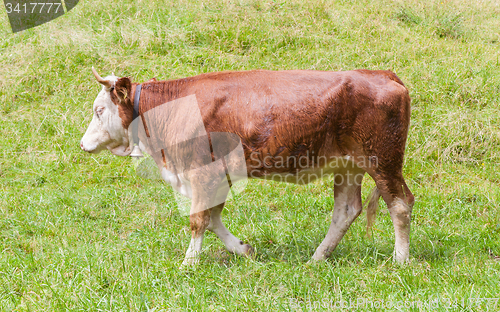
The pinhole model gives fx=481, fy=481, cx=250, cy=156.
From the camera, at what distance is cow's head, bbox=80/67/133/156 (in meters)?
4.45

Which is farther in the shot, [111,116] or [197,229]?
[111,116]

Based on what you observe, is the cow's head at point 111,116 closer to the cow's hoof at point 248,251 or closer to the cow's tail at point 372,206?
the cow's hoof at point 248,251

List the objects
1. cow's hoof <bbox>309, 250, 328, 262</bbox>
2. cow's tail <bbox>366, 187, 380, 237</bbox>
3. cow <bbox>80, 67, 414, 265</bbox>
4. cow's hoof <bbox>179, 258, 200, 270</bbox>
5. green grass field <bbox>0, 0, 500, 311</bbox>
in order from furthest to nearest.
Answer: cow's tail <bbox>366, 187, 380, 237</bbox> < cow's hoof <bbox>309, 250, 328, 262</bbox> < cow's hoof <bbox>179, 258, 200, 270</bbox> < cow <bbox>80, 67, 414, 265</bbox> < green grass field <bbox>0, 0, 500, 311</bbox>

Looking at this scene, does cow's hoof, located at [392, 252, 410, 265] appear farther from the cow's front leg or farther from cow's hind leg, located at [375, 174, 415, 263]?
the cow's front leg

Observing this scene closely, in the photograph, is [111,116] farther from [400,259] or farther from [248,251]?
[400,259]

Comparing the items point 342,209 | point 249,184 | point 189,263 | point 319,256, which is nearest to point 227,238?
point 189,263

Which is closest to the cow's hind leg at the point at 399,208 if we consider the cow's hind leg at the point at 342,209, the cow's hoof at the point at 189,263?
the cow's hind leg at the point at 342,209

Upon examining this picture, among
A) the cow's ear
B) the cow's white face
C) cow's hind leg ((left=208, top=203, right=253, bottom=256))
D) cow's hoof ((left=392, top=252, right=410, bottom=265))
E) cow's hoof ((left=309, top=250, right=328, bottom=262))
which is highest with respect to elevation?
the cow's ear

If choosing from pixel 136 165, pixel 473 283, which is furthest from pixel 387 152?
pixel 136 165

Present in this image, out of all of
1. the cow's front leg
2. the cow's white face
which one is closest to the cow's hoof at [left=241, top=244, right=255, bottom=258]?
the cow's front leg

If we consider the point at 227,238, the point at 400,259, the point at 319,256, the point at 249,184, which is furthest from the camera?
the point at 249,184

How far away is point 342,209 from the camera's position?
472 centimetres

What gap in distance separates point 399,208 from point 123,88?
2.73m

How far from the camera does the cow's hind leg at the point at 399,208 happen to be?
169 inches
